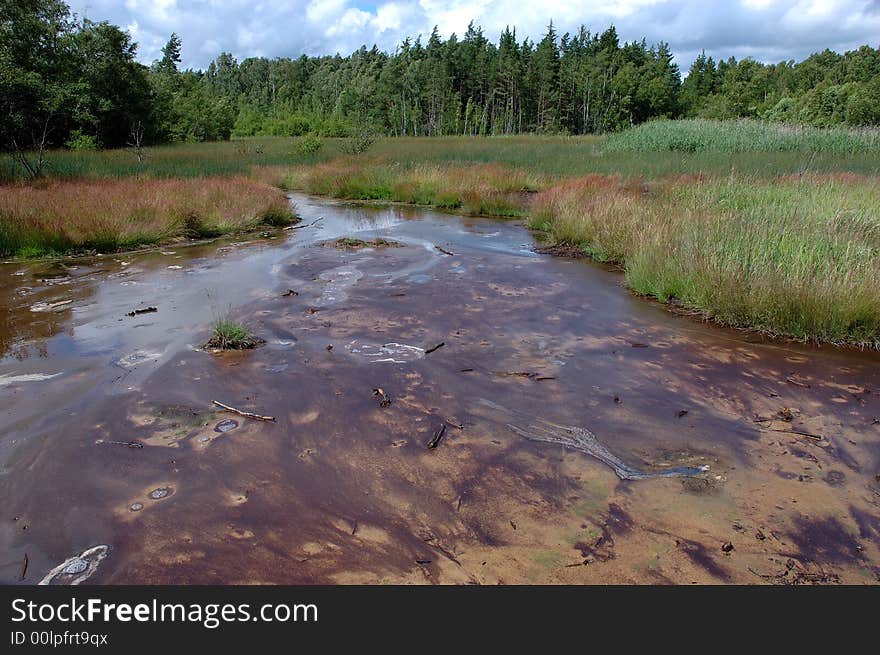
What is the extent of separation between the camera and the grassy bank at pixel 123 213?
9.51 m

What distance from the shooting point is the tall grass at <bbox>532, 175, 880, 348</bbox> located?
19.1ft

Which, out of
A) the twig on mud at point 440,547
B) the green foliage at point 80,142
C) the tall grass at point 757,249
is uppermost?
the green foliage at point 80,142

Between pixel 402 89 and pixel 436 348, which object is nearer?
pixel 436 348

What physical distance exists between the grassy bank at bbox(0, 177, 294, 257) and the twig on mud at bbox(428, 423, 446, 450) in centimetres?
864

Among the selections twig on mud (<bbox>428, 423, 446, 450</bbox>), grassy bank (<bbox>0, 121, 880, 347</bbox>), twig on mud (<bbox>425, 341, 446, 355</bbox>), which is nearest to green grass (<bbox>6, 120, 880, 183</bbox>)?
grassy bank (<bbox>0, 121, 880, 347</bbox>)

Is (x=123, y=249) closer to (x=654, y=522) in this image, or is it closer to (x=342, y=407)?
(x=342, y=407)

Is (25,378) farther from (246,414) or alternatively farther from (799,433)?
(799,433)

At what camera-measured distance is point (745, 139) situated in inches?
946

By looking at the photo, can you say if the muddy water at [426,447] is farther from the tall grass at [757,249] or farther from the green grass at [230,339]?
the tall grass at [757,249]

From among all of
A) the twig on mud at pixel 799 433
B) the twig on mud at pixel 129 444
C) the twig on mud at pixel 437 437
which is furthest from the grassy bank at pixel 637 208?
the twig on mud at pixel 129 444

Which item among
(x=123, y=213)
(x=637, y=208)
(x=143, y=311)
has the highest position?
(x=637, y=208)

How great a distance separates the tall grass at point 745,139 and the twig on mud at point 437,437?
20.6m

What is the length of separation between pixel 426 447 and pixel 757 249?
5113 mm

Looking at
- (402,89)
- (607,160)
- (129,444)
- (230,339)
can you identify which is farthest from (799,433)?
(402,89)
